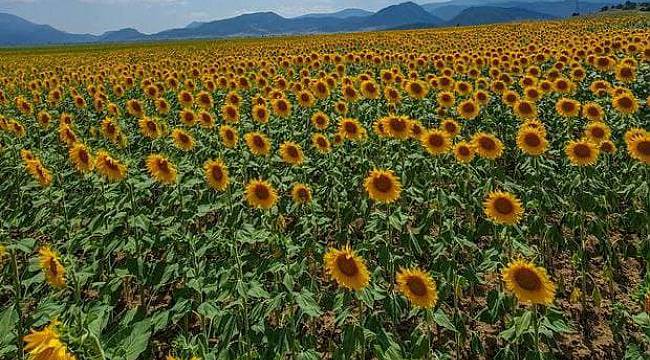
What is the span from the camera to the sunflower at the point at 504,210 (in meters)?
5.24

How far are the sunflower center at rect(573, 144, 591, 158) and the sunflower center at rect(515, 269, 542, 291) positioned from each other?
3160 mm

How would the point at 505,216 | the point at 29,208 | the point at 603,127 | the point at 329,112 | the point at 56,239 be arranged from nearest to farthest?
the point at 505,216 → the point at 56,239 → the point at 603,127 → the point at 29,208 → the point at 329,112

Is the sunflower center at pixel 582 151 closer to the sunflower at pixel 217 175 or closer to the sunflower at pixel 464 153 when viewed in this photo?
the sunflower at pixel 464 153

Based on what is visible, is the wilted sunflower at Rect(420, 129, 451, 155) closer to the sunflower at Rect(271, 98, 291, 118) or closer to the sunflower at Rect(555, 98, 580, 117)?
the sunflower at Rect(555, 98, 580, 117)

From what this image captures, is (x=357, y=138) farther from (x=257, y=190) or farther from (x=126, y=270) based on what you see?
(x=126, y=270)

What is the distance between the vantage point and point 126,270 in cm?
539

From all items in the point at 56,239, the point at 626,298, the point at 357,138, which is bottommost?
the point at 626,298

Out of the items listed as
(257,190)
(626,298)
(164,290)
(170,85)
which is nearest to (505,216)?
(626,298)

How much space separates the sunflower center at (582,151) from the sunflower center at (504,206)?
2.08 meters

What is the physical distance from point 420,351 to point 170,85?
40.5ft

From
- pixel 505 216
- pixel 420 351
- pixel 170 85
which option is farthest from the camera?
pixel 170 85

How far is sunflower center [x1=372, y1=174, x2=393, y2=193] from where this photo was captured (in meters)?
5.65

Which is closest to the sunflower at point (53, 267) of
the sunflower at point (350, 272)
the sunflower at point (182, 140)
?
the sunflower at point (350, 272)

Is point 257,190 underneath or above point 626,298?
above
